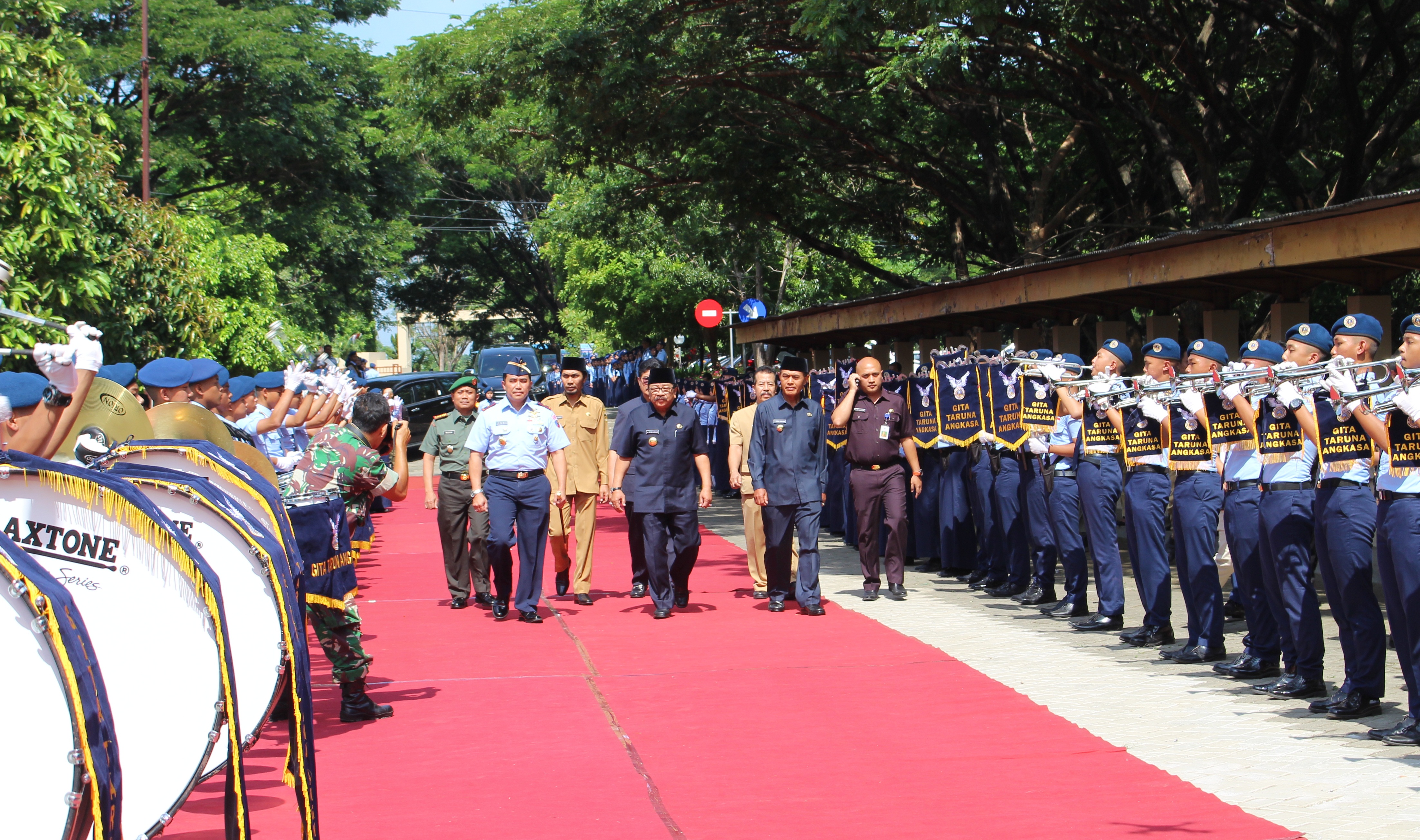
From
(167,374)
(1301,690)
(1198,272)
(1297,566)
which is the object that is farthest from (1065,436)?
(167,374)

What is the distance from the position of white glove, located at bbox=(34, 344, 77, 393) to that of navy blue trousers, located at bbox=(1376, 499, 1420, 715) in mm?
5895

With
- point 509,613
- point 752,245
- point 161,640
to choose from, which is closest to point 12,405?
point 161,640

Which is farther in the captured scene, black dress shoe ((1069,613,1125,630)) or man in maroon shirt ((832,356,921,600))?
man in maroon shirt ((832,356,921,600))

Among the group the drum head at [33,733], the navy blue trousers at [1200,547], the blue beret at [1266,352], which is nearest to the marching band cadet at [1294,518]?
the blue beret at [1266,352]

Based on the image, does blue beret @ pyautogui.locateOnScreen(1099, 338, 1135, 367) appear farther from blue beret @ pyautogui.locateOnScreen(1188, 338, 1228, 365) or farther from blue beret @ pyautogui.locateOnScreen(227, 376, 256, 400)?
blue beret @ pyautogui.locateOnScreen(227, 376, 256, 400)

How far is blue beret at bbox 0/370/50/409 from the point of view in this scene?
5137 mm

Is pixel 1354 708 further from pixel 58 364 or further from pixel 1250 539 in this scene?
pixel 58 364

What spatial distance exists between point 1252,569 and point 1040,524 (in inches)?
112

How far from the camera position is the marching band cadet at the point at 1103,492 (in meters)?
9.81

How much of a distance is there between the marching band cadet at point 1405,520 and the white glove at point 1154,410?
2.12 m

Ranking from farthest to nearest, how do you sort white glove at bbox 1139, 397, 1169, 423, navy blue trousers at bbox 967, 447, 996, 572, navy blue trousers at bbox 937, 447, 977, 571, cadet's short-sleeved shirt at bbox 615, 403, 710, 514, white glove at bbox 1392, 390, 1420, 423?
1. navy blue trousers at bbox 937, 447, 977, 571
2. navy blue trousers at bbox 967, 447, 996, 572
3. cadet's short-sleeved shirt at bbox 615, 403, 710, 514
4. white glove at bbox 1139, 397, 1169, 423
5. white glove at bbox 1392, 390, 1420, 423

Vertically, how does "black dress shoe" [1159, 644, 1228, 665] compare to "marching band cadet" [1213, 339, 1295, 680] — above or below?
below

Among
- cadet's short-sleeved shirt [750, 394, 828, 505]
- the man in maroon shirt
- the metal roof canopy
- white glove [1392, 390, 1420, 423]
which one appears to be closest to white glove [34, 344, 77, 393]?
white glove [1392, 390, 1420, 423]

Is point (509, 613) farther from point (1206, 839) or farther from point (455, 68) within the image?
point (455, 68)
